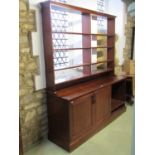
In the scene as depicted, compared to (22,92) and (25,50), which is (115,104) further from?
(25,50)

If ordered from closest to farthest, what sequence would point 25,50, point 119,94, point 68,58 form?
1. point 25,50
2. point 68,58
3. point 119,94

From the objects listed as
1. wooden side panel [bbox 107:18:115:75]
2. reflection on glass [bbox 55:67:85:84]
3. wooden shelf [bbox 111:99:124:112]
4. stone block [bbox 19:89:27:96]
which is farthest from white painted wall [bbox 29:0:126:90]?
wooden shelf [bbox 111:99:124:112]

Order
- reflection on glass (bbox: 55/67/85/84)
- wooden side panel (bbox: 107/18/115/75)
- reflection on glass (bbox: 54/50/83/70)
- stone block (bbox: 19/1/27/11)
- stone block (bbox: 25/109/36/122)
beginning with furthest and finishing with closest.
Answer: wooden side panel (bbox: 107/18/115/75), reflection on glass (bbox: 54/50/83/70), reflection on glass (bbox: 55/67/85/84), stone block (bbox: 25/109/36/122), stone block (bbox: 19/1/27/11)

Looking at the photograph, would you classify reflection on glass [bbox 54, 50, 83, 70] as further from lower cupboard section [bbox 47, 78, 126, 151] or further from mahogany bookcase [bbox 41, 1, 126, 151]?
lower cupboard section [bbox 47, 78, 126, 151]

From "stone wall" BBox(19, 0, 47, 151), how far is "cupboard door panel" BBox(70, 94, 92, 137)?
513 mm

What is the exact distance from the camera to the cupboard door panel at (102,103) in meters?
2.82

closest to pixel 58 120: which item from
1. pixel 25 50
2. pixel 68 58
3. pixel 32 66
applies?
pixel 32 66

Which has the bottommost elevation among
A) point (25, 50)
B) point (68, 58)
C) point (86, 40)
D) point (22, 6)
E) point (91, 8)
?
point (68, 58)

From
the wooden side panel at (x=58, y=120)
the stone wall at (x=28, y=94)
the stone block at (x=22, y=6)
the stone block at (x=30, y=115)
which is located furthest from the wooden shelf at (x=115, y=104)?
the stone block at (x=22, y=6)

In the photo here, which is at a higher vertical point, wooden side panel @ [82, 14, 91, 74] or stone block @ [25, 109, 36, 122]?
wooden side panel @ [82, 14, 91, 74]

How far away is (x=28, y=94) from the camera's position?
2.37m

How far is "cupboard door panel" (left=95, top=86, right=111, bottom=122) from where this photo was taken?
282 cm

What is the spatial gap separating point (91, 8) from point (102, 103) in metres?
1.90
